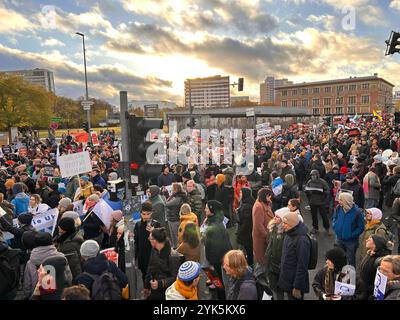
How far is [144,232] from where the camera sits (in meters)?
5.18

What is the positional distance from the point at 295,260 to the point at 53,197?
635 centimetres

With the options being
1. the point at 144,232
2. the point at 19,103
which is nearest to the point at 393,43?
the point at 144,232

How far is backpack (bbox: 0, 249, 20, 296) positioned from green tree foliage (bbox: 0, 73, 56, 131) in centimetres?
3457

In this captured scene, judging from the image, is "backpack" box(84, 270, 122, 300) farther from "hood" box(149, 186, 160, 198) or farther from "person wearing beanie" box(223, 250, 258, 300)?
"hood" box(149, 186, 160, 198)

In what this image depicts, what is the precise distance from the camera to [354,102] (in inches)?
4040

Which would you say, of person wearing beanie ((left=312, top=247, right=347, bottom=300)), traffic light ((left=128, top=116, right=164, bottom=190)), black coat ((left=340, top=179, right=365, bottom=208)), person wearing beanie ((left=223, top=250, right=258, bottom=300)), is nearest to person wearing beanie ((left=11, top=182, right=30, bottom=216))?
traffic light ((left=128, top=116, right=164, bottom=190))

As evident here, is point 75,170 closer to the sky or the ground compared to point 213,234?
closer to the sky

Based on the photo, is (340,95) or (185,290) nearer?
(185,290)

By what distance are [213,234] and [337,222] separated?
2.27 metres

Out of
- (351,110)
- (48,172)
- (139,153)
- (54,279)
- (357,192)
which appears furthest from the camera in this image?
(351,110)

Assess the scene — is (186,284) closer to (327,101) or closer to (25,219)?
(25,219)
